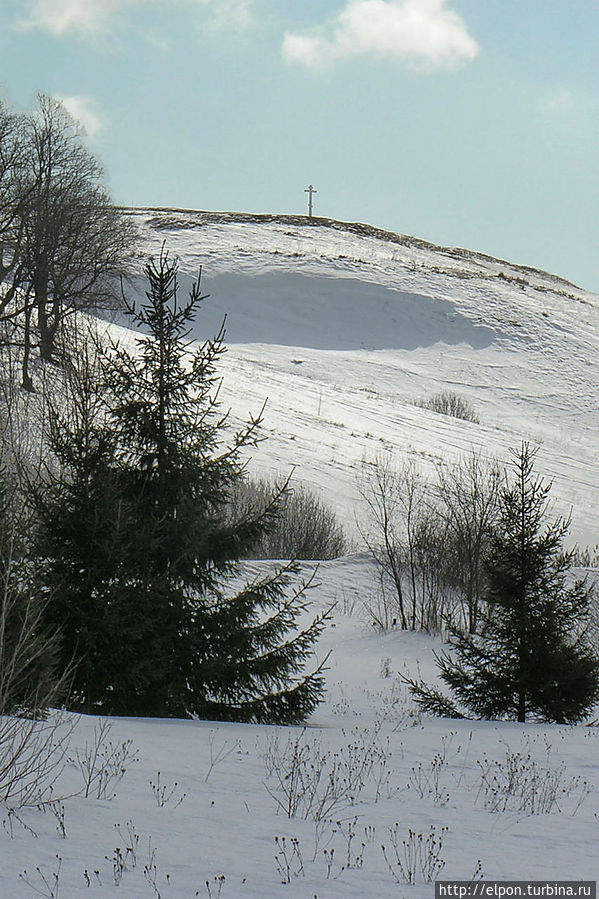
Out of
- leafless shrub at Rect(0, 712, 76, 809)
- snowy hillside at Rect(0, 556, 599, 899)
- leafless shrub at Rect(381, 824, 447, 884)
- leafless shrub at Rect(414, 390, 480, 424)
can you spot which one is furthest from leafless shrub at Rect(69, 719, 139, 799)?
leafless shrub at Rect(414, 390, 480, 424)

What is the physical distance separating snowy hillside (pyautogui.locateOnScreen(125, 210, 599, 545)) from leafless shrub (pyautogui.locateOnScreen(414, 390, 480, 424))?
30.6 inches

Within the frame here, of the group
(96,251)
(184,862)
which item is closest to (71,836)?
(184,862)

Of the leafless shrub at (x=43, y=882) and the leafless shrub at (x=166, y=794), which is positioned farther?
the leafless shrub at (x=166, y=794)

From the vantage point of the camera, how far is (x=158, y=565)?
10141 mm

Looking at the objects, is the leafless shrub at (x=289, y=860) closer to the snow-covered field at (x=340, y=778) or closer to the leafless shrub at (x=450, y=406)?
the snow-covered field at (x=340, y=778)

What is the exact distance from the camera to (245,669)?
1015cm

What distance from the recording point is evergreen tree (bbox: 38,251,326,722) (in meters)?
9.29

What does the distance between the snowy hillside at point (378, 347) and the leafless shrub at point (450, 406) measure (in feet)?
2.55

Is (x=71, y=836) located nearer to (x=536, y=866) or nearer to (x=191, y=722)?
(x=536, y=866)

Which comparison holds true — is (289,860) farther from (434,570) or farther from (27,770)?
(434,570)

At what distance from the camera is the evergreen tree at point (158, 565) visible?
929 cm

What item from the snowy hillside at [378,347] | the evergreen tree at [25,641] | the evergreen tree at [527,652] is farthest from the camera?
the snowy hillside at [378,347]

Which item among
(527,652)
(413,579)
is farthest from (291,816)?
(413,579)

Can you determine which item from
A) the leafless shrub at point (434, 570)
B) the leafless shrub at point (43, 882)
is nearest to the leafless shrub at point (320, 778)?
the leafless shrub at point (43, 882)
